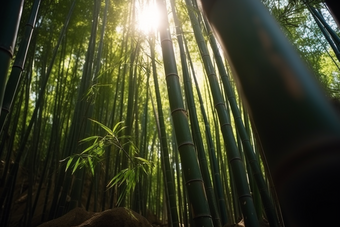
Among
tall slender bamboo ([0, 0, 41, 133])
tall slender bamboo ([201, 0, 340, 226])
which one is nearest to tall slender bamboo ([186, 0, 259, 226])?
tall slender bamboo ([0, 0, 41, 133])

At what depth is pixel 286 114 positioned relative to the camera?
0.34 meters

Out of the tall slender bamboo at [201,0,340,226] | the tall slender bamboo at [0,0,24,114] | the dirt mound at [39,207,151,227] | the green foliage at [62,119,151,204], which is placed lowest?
the tall slender bamboo at [201,0,340,226]

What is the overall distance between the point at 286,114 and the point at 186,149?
1.10 m

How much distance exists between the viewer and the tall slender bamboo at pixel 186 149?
1334mm

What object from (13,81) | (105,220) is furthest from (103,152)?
(13,81)

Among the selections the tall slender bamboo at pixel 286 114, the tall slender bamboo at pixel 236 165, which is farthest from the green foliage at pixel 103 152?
the tall slender bamboo at pixel 286 114

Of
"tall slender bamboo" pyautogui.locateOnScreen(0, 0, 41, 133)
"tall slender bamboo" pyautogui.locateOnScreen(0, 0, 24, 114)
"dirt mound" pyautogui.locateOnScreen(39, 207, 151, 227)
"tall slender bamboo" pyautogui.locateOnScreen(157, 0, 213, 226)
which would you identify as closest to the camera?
"tall slender bamboo" pyautogui.locateOnScreen(0, 0, 24, 114)

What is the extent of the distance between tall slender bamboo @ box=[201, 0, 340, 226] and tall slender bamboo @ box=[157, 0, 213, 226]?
103 cm

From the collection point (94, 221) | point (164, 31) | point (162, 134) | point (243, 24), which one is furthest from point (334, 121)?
point (162, 134)

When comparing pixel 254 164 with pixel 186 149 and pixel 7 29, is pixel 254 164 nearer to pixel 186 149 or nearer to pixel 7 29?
pixel 186 149

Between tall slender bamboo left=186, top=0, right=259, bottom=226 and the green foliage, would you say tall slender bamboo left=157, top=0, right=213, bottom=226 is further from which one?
the green foliage

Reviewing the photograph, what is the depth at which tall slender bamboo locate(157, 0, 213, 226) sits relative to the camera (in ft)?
4.38

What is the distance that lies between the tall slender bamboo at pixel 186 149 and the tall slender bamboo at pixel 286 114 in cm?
103

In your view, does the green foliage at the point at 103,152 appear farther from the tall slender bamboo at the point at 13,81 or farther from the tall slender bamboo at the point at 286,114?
the tall slender bamboo at the point at 286,114
